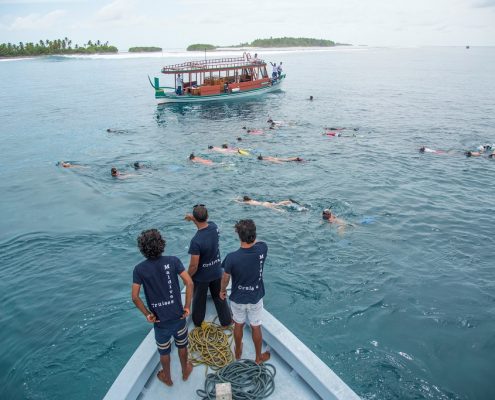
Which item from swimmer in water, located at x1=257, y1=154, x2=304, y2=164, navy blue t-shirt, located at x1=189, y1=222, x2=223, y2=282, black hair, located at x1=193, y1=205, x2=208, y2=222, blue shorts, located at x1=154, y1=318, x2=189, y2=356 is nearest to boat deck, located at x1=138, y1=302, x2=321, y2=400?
blue shorts, located at x1=154, y1=318, x2=189, y2=356

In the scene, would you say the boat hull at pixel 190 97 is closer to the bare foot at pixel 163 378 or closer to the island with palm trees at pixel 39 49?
the bare foot at pixel 163 378

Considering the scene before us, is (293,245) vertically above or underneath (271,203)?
underneath

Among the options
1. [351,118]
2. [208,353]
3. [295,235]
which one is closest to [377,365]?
[208,353]

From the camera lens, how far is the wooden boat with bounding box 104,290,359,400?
16.4 feet

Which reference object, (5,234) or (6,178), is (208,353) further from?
(6,178)

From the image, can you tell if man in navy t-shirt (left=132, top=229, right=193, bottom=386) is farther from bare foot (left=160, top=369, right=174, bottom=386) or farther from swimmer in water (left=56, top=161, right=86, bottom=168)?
swimmer in water (left=56, top=161, right=86, bottom=168)

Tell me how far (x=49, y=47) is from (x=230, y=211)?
543 feet

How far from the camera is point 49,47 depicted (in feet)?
487

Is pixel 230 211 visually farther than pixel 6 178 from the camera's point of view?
No

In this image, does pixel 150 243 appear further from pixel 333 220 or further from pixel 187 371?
pixel 333 220

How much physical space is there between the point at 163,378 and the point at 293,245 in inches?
309

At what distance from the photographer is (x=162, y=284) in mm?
4926

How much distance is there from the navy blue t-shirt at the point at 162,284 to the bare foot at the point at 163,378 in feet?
2.86

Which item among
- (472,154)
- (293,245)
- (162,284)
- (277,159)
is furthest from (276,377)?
(472,154)
